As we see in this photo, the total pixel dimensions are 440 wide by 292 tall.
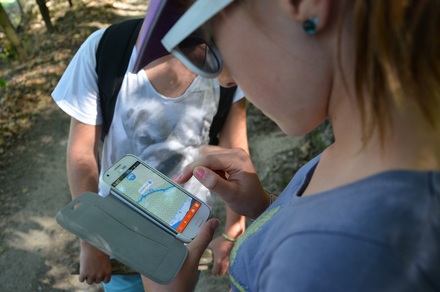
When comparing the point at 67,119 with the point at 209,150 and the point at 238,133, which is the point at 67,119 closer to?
the point at 238,133

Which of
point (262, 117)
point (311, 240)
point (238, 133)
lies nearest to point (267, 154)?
point (262, 117)

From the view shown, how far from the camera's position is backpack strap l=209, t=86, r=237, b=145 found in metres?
1.82

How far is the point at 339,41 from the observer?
0.69 meters

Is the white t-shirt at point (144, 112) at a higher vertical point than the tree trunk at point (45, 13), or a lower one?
higher

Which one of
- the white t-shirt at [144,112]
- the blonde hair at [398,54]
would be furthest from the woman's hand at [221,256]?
the blonde hair at [398,54]

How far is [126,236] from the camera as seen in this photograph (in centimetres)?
131

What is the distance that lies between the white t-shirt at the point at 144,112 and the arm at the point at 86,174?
7cm

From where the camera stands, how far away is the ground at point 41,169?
3193 millimetres

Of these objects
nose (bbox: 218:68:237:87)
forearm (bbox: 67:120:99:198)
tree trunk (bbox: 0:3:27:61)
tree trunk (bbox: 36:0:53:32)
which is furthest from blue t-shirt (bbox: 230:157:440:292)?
tree trunk (bbox: 36:0:53:32)

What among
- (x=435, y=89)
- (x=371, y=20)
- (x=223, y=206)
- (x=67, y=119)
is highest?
(x=371, y=20)

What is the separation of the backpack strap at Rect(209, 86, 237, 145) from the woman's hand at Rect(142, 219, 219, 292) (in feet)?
2.09

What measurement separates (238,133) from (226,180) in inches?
22.6

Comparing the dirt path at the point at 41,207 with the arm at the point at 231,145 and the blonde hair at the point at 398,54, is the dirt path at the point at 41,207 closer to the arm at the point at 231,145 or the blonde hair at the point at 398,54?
the arm at the point at 231,145

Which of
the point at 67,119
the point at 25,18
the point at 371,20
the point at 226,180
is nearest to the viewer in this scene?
the point at 371,20
